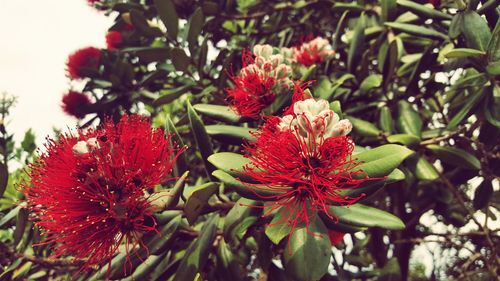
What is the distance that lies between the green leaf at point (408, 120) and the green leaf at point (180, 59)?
0.91 m

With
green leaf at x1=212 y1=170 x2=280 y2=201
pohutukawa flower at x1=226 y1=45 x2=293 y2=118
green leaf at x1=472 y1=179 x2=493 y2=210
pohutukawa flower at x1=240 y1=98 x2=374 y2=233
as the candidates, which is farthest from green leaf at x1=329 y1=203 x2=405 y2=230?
green leaf at x1=472 y1=179 x2=493 y2=210

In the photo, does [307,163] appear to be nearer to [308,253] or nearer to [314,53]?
[308,253]

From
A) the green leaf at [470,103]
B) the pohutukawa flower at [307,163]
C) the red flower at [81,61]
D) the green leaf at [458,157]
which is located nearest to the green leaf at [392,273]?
the green leaf at [458,157]

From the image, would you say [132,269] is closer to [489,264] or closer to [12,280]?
[12,280]

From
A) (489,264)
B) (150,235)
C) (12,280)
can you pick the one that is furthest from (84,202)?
(489,264)

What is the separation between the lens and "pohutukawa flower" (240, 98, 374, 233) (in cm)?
102

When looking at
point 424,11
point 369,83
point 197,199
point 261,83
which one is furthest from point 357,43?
point 197,199

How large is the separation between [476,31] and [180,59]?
3.53 ft

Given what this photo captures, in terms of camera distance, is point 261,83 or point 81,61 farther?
point 81,61

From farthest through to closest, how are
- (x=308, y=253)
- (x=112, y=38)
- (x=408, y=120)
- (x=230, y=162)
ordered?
1. (x=112, y=38)
2. (x=408, y=120)
3. (x=230, y=162)
4. (x=308, y=253)

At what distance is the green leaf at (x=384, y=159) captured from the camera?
99cm

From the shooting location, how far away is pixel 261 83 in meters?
1.40

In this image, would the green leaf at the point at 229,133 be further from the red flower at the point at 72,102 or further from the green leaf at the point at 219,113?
the red flower at the point at 72,102

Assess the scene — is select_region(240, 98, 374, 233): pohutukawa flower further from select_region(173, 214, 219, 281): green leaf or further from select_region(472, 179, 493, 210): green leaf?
select_region(472, 179, 493, 210): green leaf
